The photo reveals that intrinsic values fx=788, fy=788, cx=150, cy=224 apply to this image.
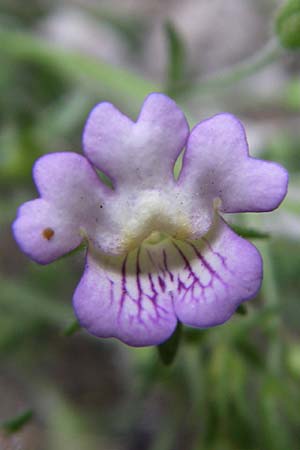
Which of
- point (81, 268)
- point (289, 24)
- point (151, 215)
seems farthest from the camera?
point (81, 268)

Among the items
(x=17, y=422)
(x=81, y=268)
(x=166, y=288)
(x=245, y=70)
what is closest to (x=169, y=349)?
(x=166, y=288)

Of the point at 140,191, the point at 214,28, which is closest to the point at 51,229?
the point at 140,191

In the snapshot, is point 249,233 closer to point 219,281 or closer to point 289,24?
point 219,281

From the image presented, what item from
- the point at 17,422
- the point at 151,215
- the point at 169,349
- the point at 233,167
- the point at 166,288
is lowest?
the point at 17,422

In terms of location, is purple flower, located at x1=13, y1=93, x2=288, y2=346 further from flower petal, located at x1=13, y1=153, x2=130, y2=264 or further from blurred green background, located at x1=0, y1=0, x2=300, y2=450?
blurred green background, located at x1=0, y1=0, x2=300, y2=450

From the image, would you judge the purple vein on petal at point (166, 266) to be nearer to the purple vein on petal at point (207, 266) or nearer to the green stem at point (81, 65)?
the purple vein on petal at point (207, 266)

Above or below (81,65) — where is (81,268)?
below

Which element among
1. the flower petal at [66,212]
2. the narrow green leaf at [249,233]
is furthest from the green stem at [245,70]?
the flower petal at [66,212]
